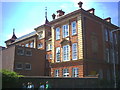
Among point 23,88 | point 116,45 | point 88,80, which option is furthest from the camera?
point 116,45

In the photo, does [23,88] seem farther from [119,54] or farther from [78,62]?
[119,54]

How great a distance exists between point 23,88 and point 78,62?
50.7ft

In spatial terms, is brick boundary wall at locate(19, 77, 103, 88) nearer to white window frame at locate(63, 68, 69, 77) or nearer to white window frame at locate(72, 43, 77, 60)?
white window frame at locate(72, 43, 77, 60)

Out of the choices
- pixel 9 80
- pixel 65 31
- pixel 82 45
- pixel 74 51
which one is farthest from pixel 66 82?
pixel 65 31

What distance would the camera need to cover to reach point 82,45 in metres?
35.0

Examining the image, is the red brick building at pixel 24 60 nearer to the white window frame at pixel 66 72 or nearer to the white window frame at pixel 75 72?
the white window frame at pixel 66 72

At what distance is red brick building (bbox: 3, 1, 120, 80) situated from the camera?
35250 mm

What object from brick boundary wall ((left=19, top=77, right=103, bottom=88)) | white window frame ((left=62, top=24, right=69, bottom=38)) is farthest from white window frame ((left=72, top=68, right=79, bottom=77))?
white window frame ((left=62, top=24, right=69, bottom=38))

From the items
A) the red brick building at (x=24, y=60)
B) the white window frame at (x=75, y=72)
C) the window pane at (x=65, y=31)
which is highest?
the window pane at (x=65, y=31)

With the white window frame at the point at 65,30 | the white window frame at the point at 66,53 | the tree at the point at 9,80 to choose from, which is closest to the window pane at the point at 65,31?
the white window frame at the point at 65,30

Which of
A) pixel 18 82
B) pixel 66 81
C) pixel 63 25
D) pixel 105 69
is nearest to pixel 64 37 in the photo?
pixel 63 25

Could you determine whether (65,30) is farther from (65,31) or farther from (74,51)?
(74,51)

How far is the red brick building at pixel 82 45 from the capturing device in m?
35.2

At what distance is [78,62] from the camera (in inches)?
1373
